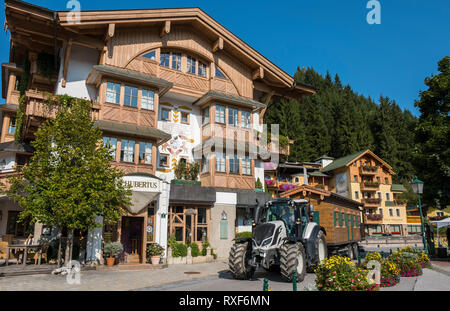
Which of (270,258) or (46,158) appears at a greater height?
(46,158)

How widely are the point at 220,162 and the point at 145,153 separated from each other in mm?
5679

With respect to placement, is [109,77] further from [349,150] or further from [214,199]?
[349,150]

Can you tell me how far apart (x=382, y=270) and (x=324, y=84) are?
75.3 metres

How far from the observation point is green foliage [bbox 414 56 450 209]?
2016 cm

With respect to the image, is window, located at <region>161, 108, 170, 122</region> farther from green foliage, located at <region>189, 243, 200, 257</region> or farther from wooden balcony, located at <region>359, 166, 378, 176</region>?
wooden balcony, located at <region>359, 166, 378, 176</region>

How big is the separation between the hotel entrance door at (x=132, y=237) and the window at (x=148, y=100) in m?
7.16

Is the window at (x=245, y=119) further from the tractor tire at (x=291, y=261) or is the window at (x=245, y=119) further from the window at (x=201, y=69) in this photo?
the tractor tire at (x=291, y=261)

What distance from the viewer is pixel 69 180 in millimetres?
14539

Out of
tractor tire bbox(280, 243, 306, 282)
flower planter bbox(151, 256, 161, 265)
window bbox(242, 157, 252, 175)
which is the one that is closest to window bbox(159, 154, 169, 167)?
window bbox(242, 157, 252, 175)

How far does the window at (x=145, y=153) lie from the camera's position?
20.7 m

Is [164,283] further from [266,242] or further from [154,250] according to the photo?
[154,250]

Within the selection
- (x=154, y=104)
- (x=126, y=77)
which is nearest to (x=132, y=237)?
(x=154, y=104)
